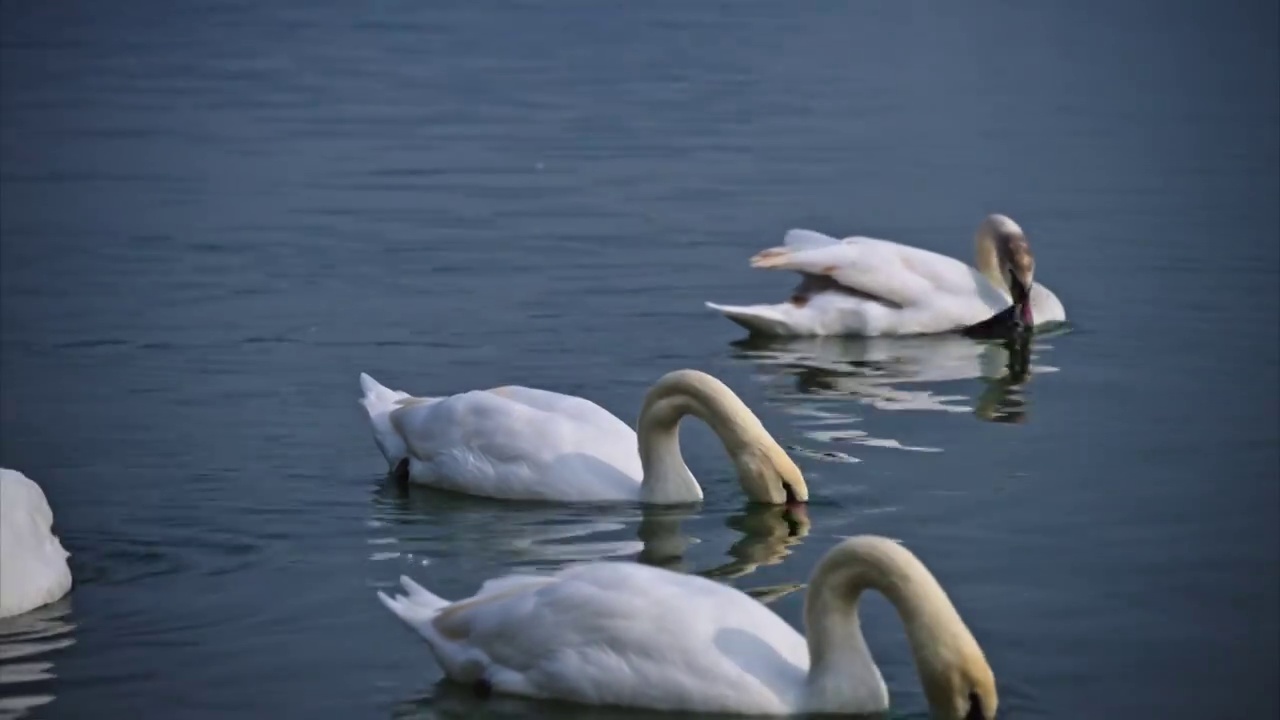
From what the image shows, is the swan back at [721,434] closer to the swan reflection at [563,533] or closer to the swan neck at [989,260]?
the swan reflection at [563,533]

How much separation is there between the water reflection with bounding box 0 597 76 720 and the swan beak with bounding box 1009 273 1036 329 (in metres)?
7.66

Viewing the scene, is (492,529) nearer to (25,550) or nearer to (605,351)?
(25,550)

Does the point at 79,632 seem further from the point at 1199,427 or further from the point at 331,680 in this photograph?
the point at 1199,427

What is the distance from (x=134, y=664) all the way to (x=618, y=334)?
23.0 feet

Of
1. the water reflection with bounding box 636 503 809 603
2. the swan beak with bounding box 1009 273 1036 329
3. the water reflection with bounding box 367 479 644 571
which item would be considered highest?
the swan beak with bounding box 1009 273 1036 329

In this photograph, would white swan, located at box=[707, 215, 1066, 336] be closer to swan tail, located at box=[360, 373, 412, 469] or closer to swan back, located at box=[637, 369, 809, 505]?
swan tail, located at box=[360, 373, 412, 469]

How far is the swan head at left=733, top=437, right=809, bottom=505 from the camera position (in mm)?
11648

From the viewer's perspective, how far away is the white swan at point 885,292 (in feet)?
53.4

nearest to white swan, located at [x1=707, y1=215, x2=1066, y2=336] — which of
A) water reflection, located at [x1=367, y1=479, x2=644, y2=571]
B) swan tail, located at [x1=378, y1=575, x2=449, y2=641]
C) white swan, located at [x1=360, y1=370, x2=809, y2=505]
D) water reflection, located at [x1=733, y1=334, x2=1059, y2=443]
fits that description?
water reflection, located at [x1=733, y1=334, x2=1059, y2=443]

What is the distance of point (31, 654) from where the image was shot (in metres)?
9.53

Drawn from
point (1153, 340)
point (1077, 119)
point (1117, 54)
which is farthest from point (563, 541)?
point (1117, 54)

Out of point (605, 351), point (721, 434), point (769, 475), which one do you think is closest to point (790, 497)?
point (769, 475)

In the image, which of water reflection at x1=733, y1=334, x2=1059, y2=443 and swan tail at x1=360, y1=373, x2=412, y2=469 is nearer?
swan tail at x1=360, y1=373, x2=412, y2=469

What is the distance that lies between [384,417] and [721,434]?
70.9 inches
